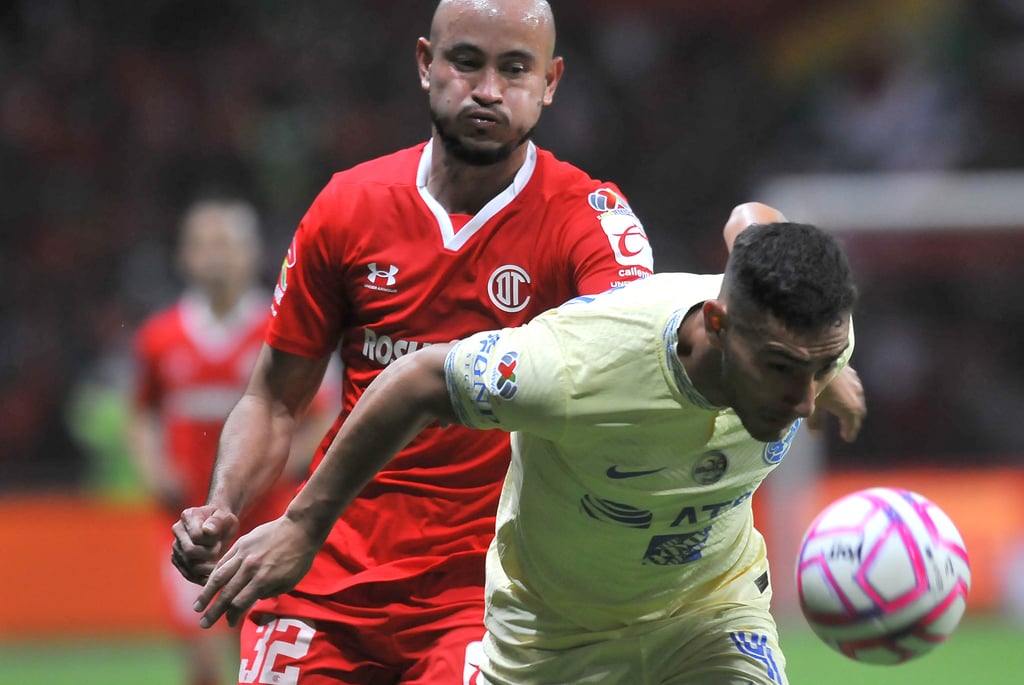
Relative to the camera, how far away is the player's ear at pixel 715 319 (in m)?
3.02

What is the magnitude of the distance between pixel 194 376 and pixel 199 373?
3cm

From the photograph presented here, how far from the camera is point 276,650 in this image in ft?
12.7

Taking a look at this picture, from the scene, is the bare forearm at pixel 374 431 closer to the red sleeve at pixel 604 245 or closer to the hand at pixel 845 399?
the red sleeve at pixel 604 245

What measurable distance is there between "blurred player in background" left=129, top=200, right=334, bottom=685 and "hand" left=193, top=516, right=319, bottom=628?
4.59 meters

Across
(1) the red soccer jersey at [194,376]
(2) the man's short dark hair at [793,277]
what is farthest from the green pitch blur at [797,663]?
(2) the man's short dark hair at [793,277]

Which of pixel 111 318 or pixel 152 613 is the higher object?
pixel 111 318

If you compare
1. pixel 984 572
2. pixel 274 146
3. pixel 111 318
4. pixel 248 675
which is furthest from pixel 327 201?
pixel 274 146

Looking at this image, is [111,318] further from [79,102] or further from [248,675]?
[248,675]

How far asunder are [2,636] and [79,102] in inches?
242

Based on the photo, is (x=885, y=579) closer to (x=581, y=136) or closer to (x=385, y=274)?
(x=385, y=274)

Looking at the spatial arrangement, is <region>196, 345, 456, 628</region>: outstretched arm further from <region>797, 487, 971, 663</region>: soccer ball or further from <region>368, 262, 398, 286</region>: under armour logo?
<region>797, 487, 971, 663</region>: soccer ball

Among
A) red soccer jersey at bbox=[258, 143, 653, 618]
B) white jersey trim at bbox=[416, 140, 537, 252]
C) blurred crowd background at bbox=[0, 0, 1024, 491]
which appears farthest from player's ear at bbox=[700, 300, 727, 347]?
blurred crowd background at bbox=[0, 0, 1024, 491]

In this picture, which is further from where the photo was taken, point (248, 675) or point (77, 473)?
point (77, 473)

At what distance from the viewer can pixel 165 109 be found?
14.7 metres
